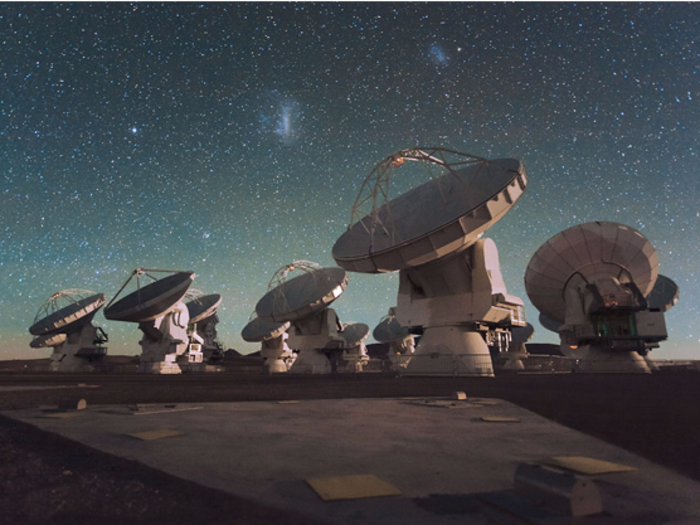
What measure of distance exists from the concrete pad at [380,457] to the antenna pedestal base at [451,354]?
52.5 ft

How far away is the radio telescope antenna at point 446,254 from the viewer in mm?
19469

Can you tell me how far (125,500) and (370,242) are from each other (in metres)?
19.3

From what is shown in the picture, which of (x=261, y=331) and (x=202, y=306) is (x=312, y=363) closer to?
(x=261, y=331)

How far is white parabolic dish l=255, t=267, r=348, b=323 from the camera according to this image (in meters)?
34.9

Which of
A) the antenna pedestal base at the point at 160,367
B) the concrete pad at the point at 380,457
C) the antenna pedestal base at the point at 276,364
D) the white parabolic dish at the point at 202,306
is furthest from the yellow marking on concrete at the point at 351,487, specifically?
the white parabolic dish at the point at 202,306

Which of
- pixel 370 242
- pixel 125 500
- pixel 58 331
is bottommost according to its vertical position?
pixel 125 500

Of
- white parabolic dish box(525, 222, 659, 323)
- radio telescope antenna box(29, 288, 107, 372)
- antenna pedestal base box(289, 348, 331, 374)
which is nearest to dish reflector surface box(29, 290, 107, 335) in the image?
radio telescope antenna box(29, 288, 107, 372)

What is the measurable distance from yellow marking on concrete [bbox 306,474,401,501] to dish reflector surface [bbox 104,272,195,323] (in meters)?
34.4

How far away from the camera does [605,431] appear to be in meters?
5.12

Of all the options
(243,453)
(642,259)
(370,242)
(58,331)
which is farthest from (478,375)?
(58,331)

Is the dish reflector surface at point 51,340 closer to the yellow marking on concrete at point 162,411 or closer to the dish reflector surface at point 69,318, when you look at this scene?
the dish reflector surface at point 69,318

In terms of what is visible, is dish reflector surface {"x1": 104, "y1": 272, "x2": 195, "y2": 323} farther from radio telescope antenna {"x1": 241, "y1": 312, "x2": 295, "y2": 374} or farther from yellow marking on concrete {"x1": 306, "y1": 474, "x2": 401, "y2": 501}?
yellow marking on concrete {"x1": 306, "y1": 474, "x2": 401, "y2": 501}

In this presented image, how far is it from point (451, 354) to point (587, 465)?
19.4 meters

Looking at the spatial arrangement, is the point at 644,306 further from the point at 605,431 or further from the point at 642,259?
the point at 605,431
